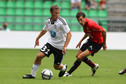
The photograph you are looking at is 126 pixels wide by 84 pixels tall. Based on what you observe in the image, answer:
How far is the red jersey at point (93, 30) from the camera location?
344 inches

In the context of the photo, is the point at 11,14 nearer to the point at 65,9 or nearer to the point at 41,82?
the point at 65,9

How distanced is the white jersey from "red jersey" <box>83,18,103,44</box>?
2.27 ft

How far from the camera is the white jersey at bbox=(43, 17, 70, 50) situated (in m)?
8.24

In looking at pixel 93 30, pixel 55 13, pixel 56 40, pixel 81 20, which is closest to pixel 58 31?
pixel 56 40

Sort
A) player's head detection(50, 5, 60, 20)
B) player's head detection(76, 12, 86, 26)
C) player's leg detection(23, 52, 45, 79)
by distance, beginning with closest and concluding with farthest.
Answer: player's head detection(50, 5, 60, 20) → player's leg detection(23, 52, 45, 79) → player's head detection(76, 12, 86, 26)

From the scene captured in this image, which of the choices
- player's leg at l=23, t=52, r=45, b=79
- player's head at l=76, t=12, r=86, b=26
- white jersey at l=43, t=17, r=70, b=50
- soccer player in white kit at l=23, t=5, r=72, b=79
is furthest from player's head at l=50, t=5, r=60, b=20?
player's leg at l=23, t=52, r=45, b=79

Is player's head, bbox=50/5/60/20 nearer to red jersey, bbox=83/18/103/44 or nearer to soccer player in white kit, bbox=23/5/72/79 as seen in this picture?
soccer player in white kit, bbox=23/5/72/79

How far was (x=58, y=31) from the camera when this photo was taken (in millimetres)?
8336

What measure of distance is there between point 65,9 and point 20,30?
381cm

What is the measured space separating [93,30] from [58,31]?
1025 mm

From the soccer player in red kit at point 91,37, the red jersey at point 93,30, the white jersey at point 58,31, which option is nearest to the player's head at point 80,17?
the soccer player in red kit at point 91,37

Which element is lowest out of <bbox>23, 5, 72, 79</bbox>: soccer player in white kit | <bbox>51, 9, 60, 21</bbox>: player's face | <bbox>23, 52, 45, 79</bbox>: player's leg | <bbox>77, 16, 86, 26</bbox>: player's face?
<bbox>23, 52, 45, 79</bbox>: player's leg

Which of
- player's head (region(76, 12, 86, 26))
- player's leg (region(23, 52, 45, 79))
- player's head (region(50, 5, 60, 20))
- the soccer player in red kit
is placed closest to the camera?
player's head (region(50, 5, 60, 20))

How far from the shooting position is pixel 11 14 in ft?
74.4
